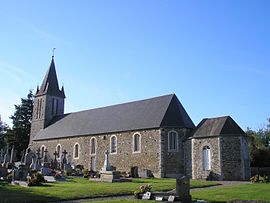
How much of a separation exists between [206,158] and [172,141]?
3.82 meters

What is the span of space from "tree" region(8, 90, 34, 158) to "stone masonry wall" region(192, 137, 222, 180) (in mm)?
34469

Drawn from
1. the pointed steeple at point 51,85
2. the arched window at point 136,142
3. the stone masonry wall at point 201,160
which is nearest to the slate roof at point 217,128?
the stone masonry wall at point 201,160

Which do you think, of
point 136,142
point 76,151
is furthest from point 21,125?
point 136,142

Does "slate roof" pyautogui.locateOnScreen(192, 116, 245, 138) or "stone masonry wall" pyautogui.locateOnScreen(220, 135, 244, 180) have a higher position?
"slate roof" pyautogui.locateOnScreen(192, 116, 245, 138)

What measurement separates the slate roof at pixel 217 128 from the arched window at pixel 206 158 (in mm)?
1221

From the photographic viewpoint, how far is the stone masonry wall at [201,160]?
27.2 m

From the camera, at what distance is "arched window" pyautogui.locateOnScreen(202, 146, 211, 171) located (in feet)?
92.1

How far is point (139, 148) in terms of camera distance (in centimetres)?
3253

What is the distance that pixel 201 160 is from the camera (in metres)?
28.5

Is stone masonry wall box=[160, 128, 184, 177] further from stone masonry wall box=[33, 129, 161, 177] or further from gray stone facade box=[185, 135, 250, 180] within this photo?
gray stone facade box=[185, 135, 250, 180]

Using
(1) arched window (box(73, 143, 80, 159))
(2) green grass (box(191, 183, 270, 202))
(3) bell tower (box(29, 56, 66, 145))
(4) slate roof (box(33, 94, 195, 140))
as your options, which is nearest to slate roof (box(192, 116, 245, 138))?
(4) slate roof (box(33, 94, 195, 140))

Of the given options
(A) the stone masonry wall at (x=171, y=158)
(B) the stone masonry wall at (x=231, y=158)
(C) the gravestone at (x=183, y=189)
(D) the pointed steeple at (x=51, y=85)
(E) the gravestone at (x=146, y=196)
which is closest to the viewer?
(C) the gravestone at (x=183, y=189)

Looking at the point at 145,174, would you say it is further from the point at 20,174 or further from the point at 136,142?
the point at 20,174

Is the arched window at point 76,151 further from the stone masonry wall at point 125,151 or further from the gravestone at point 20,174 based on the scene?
the gravestone at point 20,174
